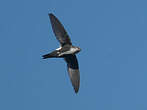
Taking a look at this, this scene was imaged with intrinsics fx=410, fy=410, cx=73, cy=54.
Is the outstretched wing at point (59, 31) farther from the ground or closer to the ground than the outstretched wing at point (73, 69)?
farther from the ground

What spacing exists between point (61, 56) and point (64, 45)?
0.70 metres

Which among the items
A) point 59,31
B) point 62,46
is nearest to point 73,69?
point 62,46

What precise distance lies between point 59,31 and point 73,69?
9.67ft

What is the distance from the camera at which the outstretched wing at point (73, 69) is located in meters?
25.5

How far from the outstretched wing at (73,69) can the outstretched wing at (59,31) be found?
125cm

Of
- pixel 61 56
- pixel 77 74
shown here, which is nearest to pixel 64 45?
pixel 61 56

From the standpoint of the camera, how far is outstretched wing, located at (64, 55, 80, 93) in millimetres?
25516

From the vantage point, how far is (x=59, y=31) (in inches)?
960

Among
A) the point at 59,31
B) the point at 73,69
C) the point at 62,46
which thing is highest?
the point at 59,31

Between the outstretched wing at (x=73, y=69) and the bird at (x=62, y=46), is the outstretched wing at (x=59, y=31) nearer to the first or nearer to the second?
the bird at (x=62, y=46)

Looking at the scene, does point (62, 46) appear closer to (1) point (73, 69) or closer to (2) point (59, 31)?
(2) point (59, 31)

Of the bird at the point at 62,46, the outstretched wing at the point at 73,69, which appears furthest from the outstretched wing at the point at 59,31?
the outstretched wing at the point at 73,69

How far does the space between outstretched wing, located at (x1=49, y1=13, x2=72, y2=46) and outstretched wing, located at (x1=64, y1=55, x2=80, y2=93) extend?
125 cm

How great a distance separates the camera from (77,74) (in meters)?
26.0
